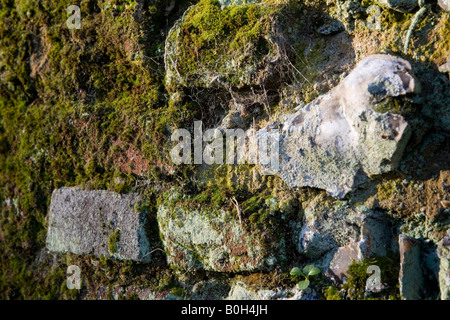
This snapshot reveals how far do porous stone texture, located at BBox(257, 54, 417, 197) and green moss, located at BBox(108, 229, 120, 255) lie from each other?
1.09 m

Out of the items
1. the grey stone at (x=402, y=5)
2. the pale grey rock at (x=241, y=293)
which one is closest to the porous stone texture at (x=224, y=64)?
the grey stone at (x=402, y=5)

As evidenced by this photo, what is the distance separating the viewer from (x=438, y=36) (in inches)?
84.3

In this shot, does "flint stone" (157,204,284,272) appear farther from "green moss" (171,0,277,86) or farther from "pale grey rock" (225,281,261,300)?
"green moss" (171,0,277,86)

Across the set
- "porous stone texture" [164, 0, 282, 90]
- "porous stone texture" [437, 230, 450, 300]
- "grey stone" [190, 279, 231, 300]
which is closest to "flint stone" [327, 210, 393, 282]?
"porous stone texture" [437, 230, 450, 300]

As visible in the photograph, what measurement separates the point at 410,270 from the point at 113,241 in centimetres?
178

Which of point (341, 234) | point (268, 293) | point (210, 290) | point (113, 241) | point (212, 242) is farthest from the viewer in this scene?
point (113, 241)

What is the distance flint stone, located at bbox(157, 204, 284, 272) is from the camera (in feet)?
8.02

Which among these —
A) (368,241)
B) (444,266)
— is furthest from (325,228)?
(444,266)

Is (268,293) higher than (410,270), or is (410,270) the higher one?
(410,270)

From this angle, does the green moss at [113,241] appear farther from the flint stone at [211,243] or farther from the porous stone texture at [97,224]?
the flint stone at [211,243]

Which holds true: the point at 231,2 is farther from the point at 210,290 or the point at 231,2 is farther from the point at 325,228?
the point at 210,290

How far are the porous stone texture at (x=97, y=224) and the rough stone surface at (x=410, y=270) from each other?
1508mm

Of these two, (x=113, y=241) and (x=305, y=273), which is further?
(x=113, y=241)

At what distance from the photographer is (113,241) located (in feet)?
9.42
